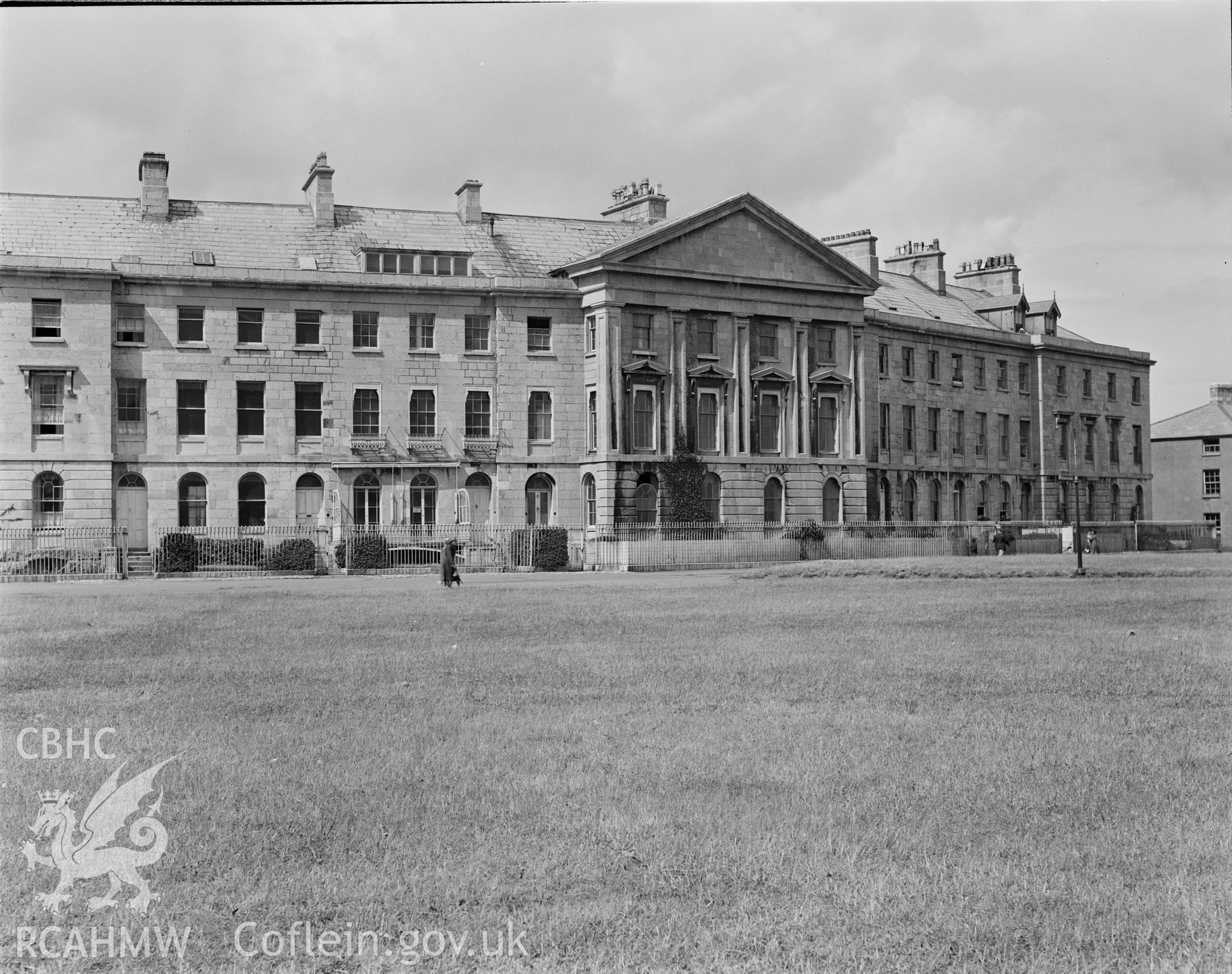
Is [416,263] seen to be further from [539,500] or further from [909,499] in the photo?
[909,499]

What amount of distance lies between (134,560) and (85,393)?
6328mm

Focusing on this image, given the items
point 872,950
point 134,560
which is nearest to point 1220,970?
point 872,950

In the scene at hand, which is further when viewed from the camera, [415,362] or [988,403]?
[988,403]

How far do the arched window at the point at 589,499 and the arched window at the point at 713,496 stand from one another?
4245 mm

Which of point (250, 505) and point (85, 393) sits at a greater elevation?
point (85, 393)

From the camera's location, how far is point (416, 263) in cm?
4741

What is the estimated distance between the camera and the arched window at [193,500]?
44844mm

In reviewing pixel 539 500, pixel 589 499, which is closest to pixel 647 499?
pixel 589 499

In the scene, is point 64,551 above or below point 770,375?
below

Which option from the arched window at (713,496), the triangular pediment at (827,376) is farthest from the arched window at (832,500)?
the arched window at (713,496)

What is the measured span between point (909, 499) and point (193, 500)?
32.9 metres

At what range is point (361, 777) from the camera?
9367mm

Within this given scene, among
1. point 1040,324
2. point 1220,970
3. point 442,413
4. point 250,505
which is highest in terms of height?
point 1040,324

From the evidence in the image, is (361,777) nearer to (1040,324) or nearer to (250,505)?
(250,505)
